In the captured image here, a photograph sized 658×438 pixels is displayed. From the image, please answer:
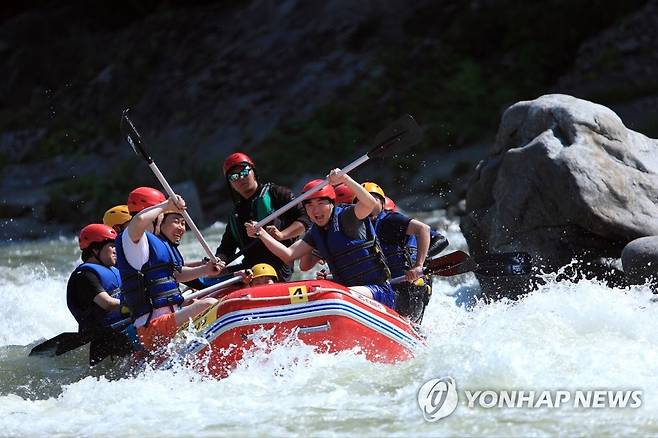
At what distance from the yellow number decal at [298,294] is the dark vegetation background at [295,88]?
903 cm

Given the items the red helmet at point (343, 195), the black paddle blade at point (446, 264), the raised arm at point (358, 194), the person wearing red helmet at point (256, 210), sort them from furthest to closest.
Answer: the black paddle blade at point (446, 264)
the person wearing red helmet at point (256, 210)
the red helmet at point (343, 195)
the raised arm at point (358, 194)

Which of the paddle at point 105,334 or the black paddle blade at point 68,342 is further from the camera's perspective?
the black paddle blade at point 68,342

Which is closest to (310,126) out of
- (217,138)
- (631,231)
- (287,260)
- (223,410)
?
(217,138)

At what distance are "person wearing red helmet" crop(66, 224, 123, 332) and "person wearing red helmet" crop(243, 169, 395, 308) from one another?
1.59 meters

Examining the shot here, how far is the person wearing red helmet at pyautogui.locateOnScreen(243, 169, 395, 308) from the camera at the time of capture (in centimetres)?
751

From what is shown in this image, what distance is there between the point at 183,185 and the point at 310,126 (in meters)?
2.69

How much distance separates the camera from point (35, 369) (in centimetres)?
855

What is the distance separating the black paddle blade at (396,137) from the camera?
809cm

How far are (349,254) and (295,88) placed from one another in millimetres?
13068

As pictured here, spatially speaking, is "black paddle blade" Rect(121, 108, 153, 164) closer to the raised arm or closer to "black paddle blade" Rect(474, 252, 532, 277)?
the raised arm

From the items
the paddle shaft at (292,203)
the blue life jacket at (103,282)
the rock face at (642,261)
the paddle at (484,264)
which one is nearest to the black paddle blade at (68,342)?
the blue life jacket at (103,282)

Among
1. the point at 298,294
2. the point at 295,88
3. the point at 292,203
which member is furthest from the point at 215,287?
the point at 295,88

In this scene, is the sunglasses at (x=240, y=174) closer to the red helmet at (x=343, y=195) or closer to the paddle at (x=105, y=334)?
the red helmet at (x=343, y=195)

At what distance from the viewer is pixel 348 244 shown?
7.52 metres
